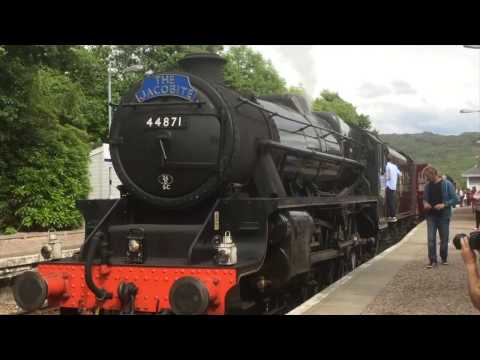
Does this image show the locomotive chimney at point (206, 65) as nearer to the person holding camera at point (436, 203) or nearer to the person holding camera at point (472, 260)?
the person holding camera at point (472, 260)

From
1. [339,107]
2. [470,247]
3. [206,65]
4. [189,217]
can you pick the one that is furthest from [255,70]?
[470,247]

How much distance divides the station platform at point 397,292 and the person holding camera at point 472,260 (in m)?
3.52

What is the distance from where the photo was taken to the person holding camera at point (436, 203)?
1034cm

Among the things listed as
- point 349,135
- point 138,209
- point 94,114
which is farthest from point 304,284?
point 94,114

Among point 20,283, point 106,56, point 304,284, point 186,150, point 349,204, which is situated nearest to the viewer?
point 20,283

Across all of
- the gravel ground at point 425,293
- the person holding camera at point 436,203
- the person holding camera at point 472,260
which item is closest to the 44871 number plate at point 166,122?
the gravel ground at point 425,293

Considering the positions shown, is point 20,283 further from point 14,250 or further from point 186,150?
point 14,250

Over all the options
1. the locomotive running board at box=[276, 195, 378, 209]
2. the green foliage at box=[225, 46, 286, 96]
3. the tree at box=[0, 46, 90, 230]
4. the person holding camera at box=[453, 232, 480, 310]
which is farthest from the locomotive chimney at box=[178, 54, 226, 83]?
the green foliage at box=[225, 46, 286, 96]

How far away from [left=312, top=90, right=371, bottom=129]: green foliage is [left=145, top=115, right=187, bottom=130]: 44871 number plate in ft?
→ 202

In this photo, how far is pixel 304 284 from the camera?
8430 mm

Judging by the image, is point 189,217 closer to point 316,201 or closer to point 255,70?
point 316,201

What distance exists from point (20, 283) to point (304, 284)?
4.02 meters

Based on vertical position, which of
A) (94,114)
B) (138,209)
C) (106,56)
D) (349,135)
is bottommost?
(138,209)

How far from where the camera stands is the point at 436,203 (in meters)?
10.4
